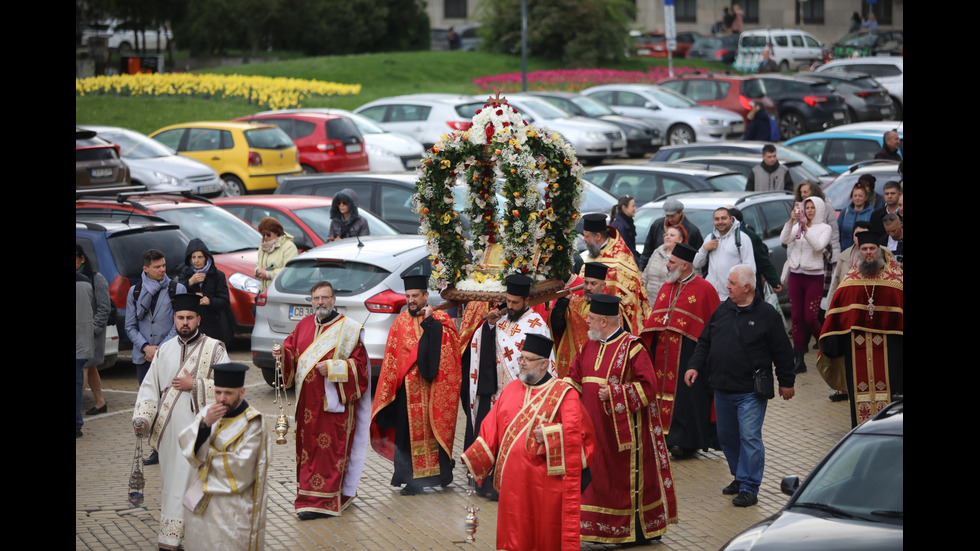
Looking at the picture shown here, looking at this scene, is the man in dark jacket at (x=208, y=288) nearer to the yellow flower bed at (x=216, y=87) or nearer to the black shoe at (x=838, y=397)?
the black shoe at (x=838, y=397)

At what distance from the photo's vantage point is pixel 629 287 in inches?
429

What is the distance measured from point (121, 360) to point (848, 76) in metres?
23.8

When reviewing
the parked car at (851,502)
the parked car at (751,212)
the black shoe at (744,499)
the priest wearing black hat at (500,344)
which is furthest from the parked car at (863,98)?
the parked car at (851,502)

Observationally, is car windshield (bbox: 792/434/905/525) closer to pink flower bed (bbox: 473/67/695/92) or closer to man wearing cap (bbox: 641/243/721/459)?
man wearing cap (bbox: 641/243/721/459)

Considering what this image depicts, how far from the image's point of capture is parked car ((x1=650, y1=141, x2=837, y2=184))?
66.5 ft

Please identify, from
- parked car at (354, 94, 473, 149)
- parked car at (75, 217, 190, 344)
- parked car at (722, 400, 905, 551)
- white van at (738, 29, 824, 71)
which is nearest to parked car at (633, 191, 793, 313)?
parked car at (75, 217, 190, 344)

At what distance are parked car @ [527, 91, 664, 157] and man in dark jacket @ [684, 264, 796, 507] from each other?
1977 centimetres

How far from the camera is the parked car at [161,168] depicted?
21.4 metres

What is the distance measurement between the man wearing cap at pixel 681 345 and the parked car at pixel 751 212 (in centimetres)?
496

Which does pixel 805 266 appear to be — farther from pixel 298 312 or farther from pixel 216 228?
pixel 216 228

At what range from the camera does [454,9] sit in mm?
66750
